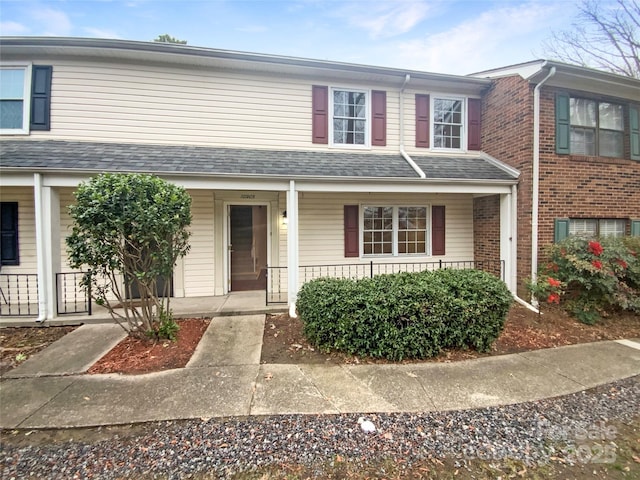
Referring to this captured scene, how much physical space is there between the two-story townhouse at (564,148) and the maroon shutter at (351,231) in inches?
138

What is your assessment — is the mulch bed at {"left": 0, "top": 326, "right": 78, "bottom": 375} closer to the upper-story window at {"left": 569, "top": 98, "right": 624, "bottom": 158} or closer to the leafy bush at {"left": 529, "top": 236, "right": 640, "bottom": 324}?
the leafy bush at {"left": 529, "top": 236, "right": 640, "bottom": 324}

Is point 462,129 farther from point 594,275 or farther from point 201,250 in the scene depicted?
point 201,250

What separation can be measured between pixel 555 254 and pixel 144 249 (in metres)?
7.76

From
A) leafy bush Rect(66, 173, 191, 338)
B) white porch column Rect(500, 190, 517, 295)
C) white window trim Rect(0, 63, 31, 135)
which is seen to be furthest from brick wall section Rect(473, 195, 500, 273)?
white window trim Rect(0, 63, 31, 135)

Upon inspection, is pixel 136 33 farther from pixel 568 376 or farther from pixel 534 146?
pixel 568 376

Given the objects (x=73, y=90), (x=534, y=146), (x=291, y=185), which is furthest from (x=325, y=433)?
(x=73, y=90)

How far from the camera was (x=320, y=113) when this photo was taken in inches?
282

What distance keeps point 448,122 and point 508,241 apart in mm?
3557

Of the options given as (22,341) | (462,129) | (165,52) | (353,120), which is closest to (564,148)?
(462,129)

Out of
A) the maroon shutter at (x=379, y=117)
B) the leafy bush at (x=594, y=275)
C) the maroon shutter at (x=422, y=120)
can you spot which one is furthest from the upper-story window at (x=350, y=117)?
the leafy bush at (x=594, y=275)

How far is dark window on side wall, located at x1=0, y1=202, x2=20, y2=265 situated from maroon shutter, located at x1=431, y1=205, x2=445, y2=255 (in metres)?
9.93

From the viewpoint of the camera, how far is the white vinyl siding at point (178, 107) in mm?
6348

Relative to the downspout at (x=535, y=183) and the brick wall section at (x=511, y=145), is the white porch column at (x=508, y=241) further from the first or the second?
the downspout at (x=535, y=183)

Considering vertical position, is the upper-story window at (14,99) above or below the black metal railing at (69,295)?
above
